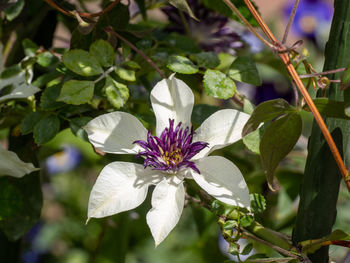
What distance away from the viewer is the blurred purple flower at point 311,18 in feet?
4.33

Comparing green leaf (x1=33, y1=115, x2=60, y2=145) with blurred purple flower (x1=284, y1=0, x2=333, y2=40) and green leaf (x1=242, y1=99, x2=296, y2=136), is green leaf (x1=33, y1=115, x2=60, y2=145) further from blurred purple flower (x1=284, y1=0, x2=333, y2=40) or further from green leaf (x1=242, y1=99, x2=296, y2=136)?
blurred purple flower (x1=284, y1=0, x2=333, y2=40)

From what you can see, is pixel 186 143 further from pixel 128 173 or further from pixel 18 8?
pixel 18 8

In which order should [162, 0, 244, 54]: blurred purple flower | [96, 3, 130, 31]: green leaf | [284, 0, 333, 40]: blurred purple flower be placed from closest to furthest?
[96, 3, 130, 31]: green leaf → [162, 0, 244, 54]: blurred purple flower → [284, 0, 333, 40]: blurred purple flower

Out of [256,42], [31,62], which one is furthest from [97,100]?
[256,42]

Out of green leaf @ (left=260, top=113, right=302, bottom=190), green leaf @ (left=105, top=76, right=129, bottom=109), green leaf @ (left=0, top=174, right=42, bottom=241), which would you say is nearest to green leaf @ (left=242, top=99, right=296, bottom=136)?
green leaf @ (left=260, top=113, right=302, bottom=190)

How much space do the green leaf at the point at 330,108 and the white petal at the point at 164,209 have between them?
0.36 feet

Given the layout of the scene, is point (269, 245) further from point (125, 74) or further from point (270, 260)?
point (125, 74)

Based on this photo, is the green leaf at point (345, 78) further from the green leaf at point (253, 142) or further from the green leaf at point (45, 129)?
the green leaf at point (45, 129)

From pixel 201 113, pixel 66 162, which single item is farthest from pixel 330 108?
pixel 66 162

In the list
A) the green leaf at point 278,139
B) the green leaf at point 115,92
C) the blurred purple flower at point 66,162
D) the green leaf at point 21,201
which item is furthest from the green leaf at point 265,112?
the blurred purple flower at point 66,162

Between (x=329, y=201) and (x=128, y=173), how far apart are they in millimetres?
147

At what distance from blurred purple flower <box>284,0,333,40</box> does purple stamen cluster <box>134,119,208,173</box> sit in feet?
3.21

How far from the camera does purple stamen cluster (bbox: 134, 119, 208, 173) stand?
38 centimetres

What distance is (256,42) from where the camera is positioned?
71 centimetres
